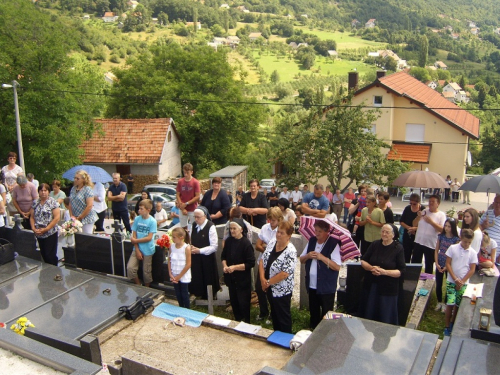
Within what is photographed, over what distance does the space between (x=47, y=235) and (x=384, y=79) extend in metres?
31.1

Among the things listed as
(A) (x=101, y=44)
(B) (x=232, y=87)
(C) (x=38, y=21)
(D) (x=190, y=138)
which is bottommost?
(D) (x=190, y=138)

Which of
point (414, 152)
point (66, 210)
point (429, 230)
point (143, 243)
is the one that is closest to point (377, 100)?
point (414, 152)

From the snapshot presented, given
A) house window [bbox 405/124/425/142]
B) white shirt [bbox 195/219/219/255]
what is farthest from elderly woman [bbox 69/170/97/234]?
house window [bbox 405/124/425/142]

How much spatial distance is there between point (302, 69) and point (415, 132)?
10888cm

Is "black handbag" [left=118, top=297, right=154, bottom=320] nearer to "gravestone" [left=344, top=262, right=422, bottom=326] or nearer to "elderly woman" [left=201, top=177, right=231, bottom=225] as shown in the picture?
"elderly woman" [left=201, top=177, right=231, bottom=225]

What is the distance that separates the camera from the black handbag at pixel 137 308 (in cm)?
705

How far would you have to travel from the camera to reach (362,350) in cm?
509

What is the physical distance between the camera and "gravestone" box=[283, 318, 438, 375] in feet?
15.7

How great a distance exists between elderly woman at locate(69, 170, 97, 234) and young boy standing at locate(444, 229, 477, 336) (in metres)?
6.79

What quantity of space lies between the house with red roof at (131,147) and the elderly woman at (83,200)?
19.7 meters

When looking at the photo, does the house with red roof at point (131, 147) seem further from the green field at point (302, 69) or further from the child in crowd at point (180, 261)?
the green field at point (302, 69)

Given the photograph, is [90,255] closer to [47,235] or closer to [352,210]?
[47,235]

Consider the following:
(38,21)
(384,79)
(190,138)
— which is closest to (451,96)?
(384,79)

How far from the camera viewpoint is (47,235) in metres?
9.27
